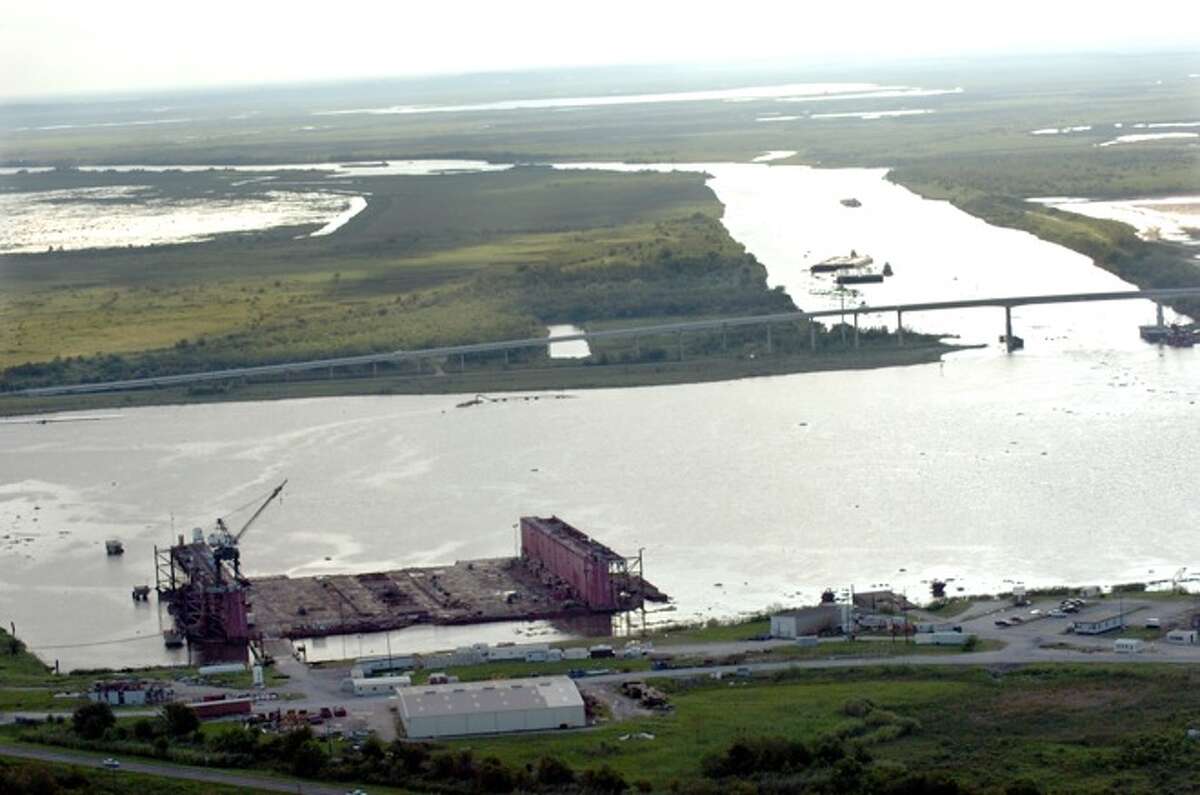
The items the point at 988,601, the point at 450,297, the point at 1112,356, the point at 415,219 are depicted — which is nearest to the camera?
the point at 988,601

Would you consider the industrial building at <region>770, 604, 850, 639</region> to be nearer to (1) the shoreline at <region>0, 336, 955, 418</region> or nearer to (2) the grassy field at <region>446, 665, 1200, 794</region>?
(2) the grassy field at <region>446, 665, 1200, 794</region>

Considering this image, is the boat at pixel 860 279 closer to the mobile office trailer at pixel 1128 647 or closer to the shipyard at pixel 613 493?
the shipyard at pixel 613 493

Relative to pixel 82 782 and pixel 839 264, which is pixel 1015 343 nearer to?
pixel 839 264

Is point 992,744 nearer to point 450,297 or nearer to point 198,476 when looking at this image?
point 198,476

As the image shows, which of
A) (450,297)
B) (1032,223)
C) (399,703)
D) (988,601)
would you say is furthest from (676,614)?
(1032,223)

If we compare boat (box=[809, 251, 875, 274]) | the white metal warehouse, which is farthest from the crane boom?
boat (box=[809, 251, 875, 274])

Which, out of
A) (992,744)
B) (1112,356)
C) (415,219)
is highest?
(415,219)

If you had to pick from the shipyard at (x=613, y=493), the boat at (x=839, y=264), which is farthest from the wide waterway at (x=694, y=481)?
the boat at (x=839, y=264)

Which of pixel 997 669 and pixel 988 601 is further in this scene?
pixel 988 601
